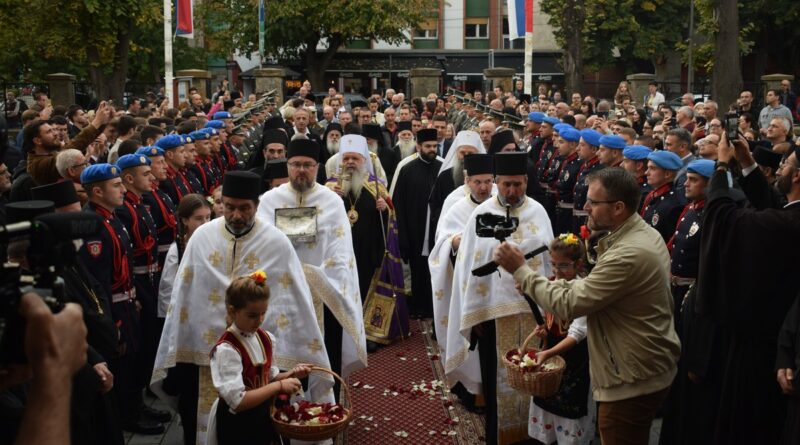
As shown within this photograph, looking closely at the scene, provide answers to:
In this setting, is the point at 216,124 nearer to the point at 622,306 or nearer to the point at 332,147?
the point at 332,147

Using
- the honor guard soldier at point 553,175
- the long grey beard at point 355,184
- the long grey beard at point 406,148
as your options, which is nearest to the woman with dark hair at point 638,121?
the honor guard soldier at point 553,175

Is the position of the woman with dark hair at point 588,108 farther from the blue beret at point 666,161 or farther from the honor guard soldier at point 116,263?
the honor guard soldier at point 116,263

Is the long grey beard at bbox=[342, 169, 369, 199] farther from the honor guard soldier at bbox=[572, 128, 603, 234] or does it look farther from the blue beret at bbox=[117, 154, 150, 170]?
the honor guard soldier at bbox=[572, 128, 603, 234]

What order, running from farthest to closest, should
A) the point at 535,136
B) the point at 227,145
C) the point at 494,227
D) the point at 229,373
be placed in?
the point at 535,136
the point at 227,145
the point at 494,227
the point at 229,373

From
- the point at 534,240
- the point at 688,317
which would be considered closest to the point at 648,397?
the point at 688,317

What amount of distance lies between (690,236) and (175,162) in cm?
529

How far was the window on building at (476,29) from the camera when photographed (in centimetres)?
5288

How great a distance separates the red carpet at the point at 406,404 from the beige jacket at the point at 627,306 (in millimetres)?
2506

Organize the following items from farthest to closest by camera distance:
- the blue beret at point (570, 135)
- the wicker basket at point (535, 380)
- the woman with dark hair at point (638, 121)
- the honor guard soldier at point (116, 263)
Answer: the woman with dark hair at point (638, 121) → the blue beret at point (570, 135) → the honor guard soldier at point (116, 263) → the wicker basket at point (535, 380)

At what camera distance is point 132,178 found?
734 centimetres

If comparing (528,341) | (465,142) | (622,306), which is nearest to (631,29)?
(465,142)

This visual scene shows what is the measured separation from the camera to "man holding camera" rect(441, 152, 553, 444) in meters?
6.60

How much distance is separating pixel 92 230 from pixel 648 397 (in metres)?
2.99

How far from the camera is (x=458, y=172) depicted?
980 centimetres
